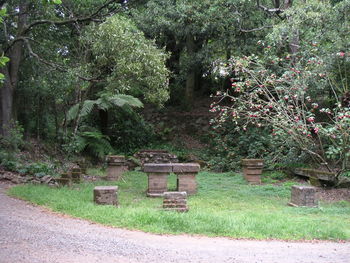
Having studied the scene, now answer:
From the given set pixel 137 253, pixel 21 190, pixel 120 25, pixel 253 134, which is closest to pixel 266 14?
pixel 253 134

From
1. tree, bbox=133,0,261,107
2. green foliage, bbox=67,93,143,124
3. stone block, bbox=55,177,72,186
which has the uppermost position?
tree, bbox=133,0,261,107

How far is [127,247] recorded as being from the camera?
5246 millimetres

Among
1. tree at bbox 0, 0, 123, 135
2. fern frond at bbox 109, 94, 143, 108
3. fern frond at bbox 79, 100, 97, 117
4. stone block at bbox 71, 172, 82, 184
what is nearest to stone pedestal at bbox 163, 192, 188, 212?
stone block at bbox 71, 172, 82, 184

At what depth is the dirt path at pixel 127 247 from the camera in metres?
4.83

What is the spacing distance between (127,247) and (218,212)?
287cm

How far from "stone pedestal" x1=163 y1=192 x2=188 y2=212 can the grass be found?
0.23 m

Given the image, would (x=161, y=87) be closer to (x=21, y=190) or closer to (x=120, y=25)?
(x=120, y=25)

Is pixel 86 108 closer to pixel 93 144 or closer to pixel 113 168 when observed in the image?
pixel 93 144

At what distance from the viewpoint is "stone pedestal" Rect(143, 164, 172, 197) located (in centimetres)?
971

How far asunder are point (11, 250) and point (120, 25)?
6.47m

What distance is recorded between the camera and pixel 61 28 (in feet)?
44.5

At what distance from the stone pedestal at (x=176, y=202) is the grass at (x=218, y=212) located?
234 millimetres

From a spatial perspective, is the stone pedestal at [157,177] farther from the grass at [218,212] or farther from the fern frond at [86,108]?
the fern frond at [86,108]

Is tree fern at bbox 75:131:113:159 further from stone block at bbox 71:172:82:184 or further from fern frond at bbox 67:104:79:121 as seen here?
stone block at bbox 71:172:82:184
